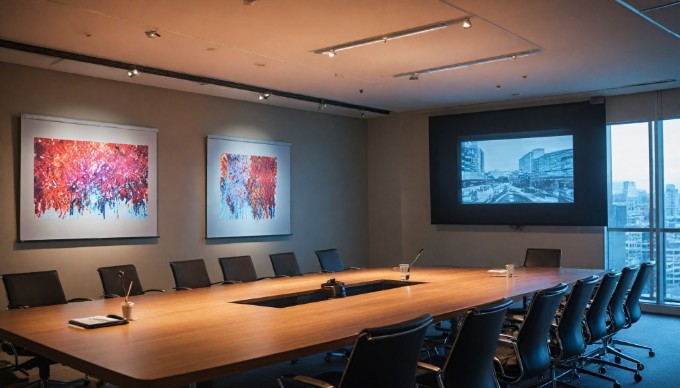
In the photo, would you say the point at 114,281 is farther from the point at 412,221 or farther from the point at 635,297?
the point at 412,221

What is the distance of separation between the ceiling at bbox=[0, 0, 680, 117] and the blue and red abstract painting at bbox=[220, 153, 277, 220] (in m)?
0.99

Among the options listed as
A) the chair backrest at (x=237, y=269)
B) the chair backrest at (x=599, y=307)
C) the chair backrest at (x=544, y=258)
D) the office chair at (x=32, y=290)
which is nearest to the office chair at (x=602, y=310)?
the chair backrest at (x=599, y=307)

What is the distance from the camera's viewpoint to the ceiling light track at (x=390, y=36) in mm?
5770

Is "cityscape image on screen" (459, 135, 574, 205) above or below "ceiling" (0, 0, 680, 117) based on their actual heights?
below

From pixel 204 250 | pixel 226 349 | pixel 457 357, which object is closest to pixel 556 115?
pixel 204 250

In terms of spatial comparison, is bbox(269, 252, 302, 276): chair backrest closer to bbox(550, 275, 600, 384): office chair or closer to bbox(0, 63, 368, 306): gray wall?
bbox(0, 63, 368, 306): gray wall

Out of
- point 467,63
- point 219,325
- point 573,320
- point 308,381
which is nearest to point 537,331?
point 573,320

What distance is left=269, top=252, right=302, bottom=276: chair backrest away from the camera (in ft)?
24.6

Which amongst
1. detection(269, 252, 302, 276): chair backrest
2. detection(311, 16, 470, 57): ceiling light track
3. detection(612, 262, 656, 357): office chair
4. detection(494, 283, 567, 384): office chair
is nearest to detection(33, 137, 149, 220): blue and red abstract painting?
detection(269, 252, 302, 276): chair backrest

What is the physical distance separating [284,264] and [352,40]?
2727mm

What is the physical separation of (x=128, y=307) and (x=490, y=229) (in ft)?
24.5

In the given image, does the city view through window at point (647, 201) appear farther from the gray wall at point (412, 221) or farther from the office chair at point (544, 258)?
the office chair at point (544, 258)

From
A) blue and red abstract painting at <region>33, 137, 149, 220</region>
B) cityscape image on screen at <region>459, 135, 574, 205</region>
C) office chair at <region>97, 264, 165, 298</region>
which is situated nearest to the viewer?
office chair at <region>97, 264, 165, 298</region>

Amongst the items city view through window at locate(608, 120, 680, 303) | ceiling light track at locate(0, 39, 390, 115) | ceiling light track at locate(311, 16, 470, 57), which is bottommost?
city view through window at locate(608, 120, 680, 303)
